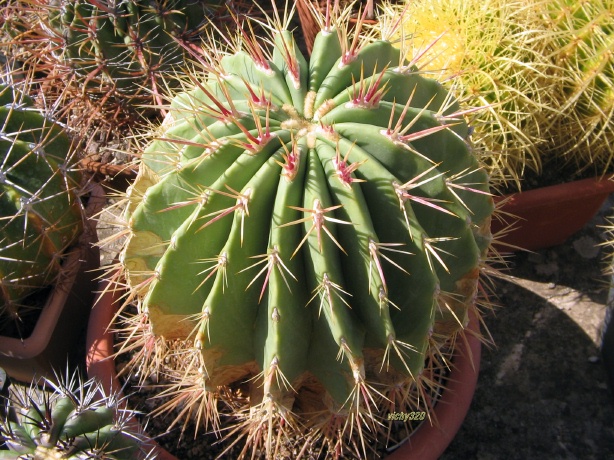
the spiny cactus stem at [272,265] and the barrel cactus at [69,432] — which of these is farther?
the barrel cactus at [69,432]

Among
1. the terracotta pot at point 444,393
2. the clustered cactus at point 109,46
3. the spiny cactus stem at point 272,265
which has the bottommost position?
the terracotta pot at point 444,393

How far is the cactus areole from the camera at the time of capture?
926mm

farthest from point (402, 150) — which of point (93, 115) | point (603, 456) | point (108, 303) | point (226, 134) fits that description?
point (603, 456)

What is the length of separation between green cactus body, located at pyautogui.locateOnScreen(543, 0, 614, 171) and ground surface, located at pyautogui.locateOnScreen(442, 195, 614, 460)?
494 mm

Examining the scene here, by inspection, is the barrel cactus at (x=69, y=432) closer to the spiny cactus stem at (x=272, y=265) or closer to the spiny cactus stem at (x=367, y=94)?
the spiny cactus stem at (x=272, y=265)

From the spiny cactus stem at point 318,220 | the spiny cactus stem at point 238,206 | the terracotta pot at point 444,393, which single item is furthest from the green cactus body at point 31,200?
the spiny cactus stem at point 318,220

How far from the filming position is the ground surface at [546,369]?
5.65ft

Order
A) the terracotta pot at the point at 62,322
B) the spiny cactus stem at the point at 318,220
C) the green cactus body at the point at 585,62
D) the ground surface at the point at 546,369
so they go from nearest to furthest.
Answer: the spiny cactus stem at the point at 318,220 → the terracotta pot at the point at 62,322 → the green cactus body at the point at 585,62 → the ground surface at the point at 546,369

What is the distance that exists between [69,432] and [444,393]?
0.82 m

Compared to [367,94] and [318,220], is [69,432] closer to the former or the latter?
[318,220]

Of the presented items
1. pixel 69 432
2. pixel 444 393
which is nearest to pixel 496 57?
pixel 444 393

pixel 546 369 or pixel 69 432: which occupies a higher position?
pixel 69 432

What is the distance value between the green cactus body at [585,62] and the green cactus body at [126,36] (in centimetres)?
95

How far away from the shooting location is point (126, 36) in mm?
1581
